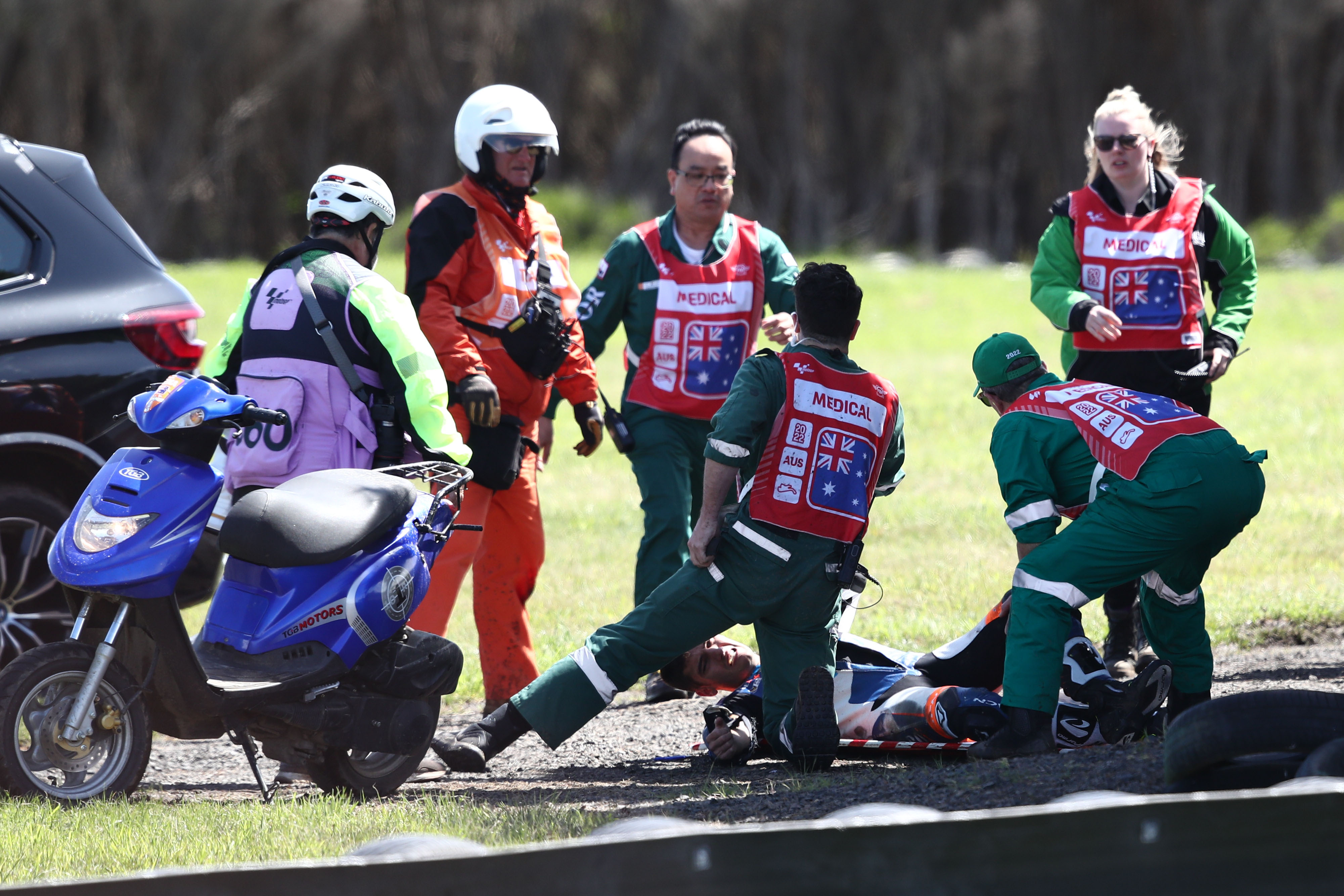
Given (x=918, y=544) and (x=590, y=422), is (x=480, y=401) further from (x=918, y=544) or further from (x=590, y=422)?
(x=918, y=544)

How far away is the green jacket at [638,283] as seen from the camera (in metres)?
7.04

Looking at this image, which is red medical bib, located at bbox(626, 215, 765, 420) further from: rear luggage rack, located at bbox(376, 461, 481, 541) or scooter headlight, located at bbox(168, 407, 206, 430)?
scooter headlight, located at bbox(168, 407, 206, 430)

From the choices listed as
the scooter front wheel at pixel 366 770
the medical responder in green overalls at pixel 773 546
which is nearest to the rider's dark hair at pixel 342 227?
the medical responder in green overalls at pixel 773 546

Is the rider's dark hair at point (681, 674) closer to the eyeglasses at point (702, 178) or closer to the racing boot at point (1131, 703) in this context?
the racing boot at point (1131, 703)

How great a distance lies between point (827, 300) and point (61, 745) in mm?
2819

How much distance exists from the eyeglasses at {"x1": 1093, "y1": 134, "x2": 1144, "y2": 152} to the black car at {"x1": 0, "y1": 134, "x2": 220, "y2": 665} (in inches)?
157

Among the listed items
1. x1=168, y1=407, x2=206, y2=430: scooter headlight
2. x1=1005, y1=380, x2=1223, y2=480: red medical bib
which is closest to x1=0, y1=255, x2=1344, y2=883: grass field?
x1=168, y1=407, x2=206, y2=430: scooter headlight

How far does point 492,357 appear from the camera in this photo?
21.2 ft

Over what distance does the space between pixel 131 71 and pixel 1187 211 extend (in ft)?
101

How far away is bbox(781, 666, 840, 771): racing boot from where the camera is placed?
202 inches

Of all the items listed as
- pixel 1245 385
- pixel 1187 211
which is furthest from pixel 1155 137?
pixel 1245 385

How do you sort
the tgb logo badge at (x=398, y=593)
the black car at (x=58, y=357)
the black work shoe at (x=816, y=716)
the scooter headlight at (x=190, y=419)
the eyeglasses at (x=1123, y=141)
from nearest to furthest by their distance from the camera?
1. the scooter headlight at (x=190, y=419)
2. the tgb logo badge at (x=398, y=593)
3. the black work shoe at (x=816, y=716)
4. the black car at (x=58, y=357)
5. the eyeglasses at (x=1123, y=141)

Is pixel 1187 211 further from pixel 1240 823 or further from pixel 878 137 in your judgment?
pixel 878 137

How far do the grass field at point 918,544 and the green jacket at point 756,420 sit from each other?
1357 mm
